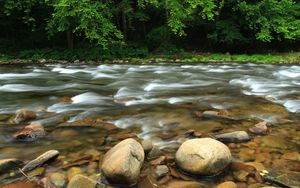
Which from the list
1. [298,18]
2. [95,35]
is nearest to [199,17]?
[298,18]

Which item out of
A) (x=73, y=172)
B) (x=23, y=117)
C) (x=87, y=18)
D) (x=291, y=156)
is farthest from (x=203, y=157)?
(x=87, y=18)

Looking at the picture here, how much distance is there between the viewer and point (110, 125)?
6637 millimetres

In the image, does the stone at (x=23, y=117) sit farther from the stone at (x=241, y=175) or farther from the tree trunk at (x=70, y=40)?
the tree trunk at (x=70, y=40)

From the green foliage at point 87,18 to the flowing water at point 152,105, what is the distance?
529 cm

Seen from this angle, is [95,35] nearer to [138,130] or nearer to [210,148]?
[138,130]

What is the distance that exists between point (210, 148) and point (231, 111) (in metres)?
3.18

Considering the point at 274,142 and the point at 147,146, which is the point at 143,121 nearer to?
the point at 147,146

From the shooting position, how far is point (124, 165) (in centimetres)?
425

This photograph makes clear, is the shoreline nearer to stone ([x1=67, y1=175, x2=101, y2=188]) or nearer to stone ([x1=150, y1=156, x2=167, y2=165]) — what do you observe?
stone ([x1=150, y1=156, x2=167, y2=165])

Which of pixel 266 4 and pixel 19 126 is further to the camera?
pixel 266 4

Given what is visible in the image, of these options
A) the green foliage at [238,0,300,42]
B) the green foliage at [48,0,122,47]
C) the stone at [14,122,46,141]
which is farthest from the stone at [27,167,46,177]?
the green foliage at [238,0,300,42]

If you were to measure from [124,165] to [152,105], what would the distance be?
4.10 m

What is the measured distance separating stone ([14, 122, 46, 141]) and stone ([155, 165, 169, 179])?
2.25 metres

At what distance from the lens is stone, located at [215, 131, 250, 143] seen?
5.68 metres
